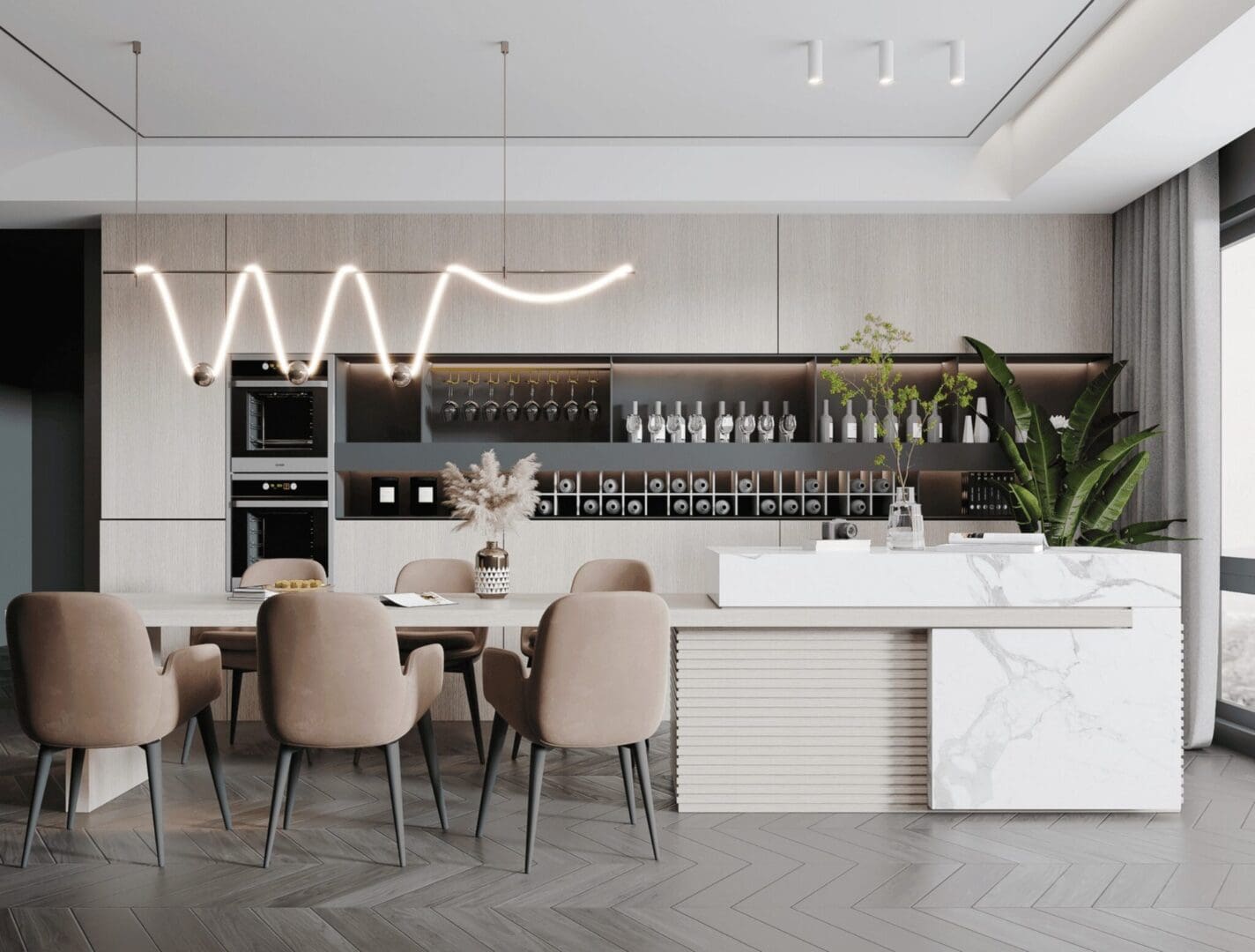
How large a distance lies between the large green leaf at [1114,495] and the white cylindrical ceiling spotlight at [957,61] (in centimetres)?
208

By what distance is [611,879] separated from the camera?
3172 millimetres

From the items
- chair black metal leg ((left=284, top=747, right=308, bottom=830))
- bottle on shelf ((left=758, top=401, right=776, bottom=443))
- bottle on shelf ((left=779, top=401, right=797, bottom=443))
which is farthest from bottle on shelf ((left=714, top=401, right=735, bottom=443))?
chair black metal leg ((left=284, top=747, right=308, bottom=830))

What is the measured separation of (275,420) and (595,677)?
10.6 feet

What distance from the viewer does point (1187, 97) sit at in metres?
3.99

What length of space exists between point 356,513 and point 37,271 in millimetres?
3453

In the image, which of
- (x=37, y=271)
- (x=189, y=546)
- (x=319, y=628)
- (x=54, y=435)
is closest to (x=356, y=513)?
(x=189, y=546)

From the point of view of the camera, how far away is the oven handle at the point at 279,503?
5.59m

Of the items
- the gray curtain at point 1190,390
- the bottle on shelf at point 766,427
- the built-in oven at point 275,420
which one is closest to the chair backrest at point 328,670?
the built-in oven at point 275,420

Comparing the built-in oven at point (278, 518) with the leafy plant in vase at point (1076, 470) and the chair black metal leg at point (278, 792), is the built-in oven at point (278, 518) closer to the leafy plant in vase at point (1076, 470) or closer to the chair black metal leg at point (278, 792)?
the chair black metal leg at point (278, 792)

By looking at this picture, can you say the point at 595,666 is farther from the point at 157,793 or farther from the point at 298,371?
the point at 298,371

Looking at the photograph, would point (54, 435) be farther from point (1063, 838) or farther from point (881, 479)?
point (1063, 838)

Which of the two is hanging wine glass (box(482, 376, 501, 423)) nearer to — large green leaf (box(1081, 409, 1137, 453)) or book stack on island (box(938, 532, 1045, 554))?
book stack on island (box(938, 532, 1045, 554))

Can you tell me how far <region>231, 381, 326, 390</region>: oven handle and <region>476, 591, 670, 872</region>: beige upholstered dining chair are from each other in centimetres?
296

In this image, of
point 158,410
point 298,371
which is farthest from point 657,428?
point 158,410
